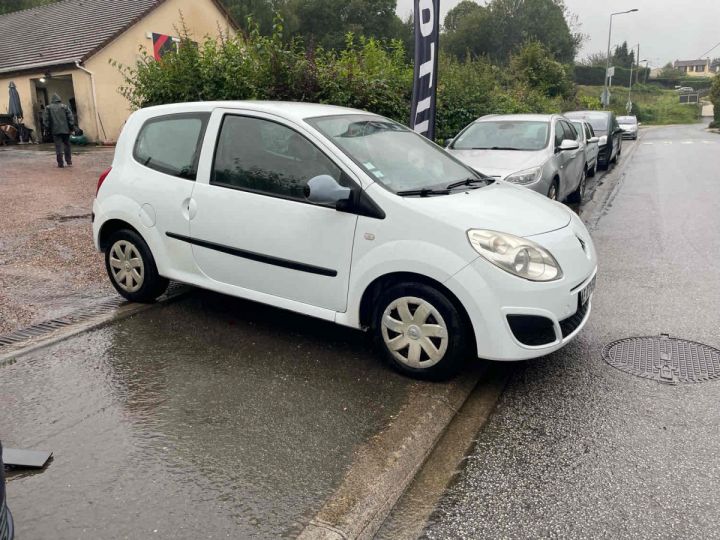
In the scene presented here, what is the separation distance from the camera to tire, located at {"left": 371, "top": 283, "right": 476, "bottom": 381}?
12.6ft

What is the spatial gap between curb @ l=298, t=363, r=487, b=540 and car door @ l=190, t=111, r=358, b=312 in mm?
904

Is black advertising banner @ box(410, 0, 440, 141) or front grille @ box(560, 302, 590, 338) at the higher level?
black advertising banner @ box(410, 0, 440, 141)

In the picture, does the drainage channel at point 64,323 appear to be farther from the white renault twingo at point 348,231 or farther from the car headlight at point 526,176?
the car headlight at point 526,176

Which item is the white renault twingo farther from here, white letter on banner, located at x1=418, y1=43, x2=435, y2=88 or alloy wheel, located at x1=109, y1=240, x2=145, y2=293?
white letter on banner, located at x1=418, y1=43, x2=435, y2=88

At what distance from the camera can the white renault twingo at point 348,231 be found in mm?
3797

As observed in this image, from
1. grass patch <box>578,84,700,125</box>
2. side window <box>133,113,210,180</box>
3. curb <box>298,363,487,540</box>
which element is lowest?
grass patch <box>578,84,700,125</box>

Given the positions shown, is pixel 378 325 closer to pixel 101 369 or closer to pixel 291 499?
pixel 291 499

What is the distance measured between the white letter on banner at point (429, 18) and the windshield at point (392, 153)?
3006mm

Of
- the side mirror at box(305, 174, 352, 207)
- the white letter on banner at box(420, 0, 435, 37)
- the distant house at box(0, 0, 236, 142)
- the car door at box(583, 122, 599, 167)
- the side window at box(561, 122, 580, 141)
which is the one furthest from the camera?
the distant house at box(0, 0, 236, 142)

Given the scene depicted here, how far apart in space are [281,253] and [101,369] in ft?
4.70

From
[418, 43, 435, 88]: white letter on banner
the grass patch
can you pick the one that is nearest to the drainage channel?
[418, 43, 435, 88]: white letter on banner

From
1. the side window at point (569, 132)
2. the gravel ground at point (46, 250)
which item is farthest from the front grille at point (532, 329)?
the side window at point (569, 132)

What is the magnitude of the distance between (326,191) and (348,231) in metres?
0.30

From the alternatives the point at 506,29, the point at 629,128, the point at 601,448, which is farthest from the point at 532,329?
the point at 506,29
